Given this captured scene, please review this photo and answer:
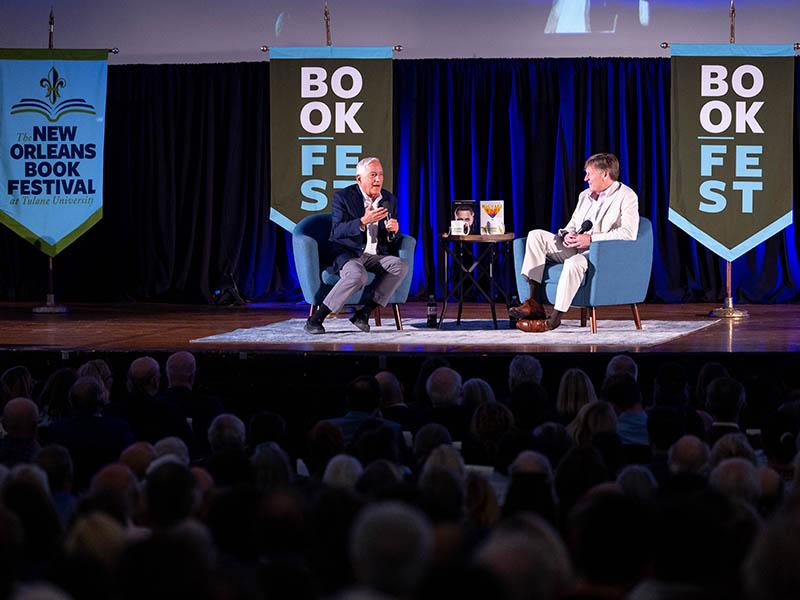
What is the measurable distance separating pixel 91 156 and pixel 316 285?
2.79 m

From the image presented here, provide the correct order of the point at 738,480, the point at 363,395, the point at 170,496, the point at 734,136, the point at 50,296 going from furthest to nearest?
the point at 50,296 < the point at 734,136 < the point at 363,395 < the point at 738,480 < the point at 170,496

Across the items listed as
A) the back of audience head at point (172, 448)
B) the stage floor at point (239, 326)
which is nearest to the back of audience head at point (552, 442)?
the back of audience head at point (172, 448)

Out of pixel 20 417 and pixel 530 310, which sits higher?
pixel 530 310

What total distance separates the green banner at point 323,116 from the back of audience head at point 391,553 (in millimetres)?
6695

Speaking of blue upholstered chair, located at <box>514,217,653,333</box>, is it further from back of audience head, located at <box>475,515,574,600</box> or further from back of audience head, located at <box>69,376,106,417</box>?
back of audience head, located at <box>475,515,574,600</box>

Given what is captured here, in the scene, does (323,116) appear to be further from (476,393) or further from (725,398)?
(725,398)

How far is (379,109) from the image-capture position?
846cm

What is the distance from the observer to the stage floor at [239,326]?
Answer: 6.12m

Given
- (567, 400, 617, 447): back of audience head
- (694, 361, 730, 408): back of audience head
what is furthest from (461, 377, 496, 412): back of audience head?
(694, 361, 730, 408): back of audience head

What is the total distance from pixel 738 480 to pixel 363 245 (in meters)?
4.63

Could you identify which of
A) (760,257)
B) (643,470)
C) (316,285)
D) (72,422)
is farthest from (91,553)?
(760,257)

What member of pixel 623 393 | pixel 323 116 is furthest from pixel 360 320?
pixel 623 393

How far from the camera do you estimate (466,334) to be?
7.01 metres

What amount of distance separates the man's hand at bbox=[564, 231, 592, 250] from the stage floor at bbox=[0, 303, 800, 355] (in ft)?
1.69
